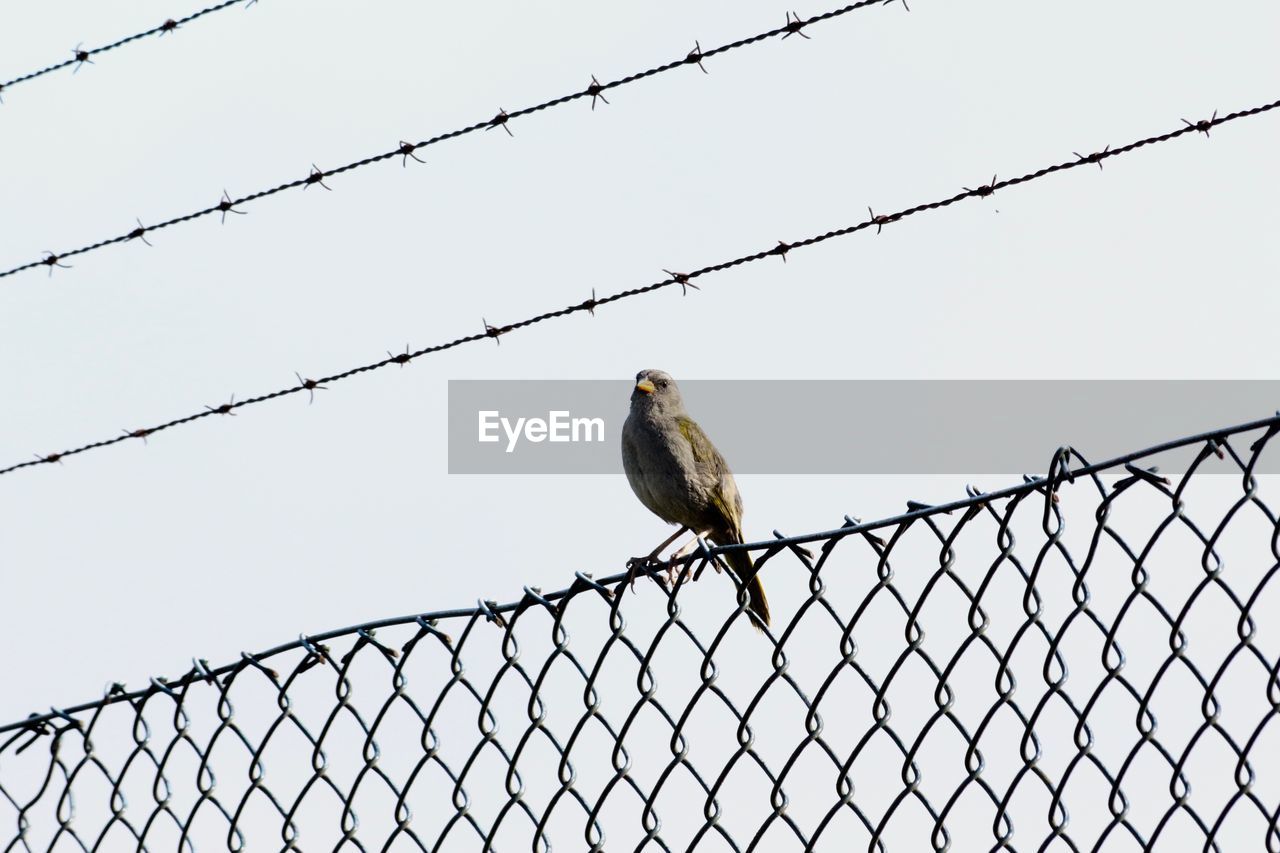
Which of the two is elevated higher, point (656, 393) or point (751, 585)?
point (656, 393)

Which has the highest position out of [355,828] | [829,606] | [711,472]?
[711,472]

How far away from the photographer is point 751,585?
3.21 metres

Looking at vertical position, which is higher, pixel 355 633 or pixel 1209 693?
pixel 355 633

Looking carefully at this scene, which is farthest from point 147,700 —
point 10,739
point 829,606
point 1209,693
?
point 1209,693

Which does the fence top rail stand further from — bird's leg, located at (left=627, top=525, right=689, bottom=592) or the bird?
the bird

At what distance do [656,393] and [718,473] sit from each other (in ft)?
Answer: 1.52

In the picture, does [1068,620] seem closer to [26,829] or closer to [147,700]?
[147,700]

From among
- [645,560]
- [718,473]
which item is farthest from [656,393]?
[645,560]

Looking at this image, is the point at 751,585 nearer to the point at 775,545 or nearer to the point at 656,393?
the point at 775,545

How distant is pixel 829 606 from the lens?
116 inches

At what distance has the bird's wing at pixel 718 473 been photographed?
21.3ft

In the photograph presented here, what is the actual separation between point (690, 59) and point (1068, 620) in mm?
2189

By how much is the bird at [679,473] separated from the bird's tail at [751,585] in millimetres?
493

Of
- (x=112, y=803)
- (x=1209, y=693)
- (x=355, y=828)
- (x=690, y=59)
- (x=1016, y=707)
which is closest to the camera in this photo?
(x=1209, y=693)
